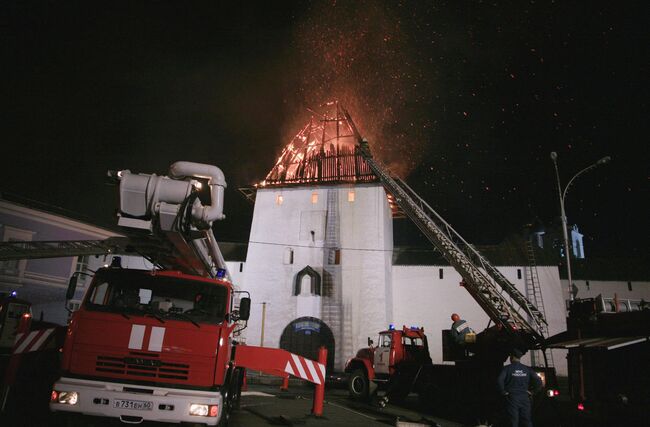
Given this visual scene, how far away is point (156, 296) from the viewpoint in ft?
20.1

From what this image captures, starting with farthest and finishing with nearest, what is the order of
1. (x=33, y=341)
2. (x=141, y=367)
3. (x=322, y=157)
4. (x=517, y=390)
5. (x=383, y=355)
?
(x=322, y=157) → (x=383, y=355) → (x=33, y=341) → (x=517, y=390) → (x=141, y=367)

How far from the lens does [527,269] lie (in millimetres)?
26172

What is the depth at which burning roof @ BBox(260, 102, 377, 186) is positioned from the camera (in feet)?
95.4

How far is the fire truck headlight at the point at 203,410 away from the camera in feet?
16.4

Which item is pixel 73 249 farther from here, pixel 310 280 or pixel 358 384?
pixel 310 280

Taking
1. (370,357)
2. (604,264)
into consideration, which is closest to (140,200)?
(370,357)

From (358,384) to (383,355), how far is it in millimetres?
1444

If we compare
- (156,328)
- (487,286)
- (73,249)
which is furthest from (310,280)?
(156,328)

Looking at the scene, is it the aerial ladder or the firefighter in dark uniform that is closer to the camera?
the firefighter in dark uniform

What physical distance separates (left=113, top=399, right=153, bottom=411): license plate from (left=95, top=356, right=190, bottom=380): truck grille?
0.34 metres

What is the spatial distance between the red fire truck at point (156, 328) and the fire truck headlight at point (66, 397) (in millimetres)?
11

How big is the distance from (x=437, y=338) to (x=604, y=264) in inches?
565

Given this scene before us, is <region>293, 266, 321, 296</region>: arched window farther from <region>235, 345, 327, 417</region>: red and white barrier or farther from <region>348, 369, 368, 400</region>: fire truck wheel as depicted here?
<region>235, 345, 327, 417</region>: red and white barrier

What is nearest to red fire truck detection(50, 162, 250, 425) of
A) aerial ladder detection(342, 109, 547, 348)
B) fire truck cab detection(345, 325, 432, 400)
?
fire truck cab detection(345, 325, 432, 400)
